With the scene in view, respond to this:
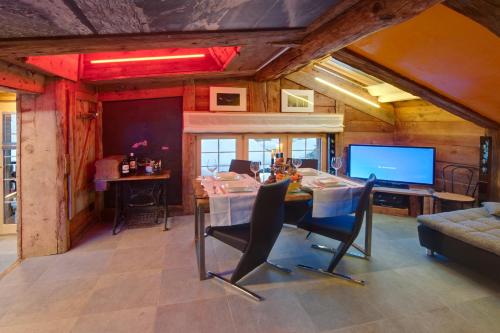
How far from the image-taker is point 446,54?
9.00 feet

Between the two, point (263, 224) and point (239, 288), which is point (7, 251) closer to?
point (239, 288)

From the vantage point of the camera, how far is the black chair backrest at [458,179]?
4.17m

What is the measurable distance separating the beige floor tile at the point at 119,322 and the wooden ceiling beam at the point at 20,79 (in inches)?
81.3

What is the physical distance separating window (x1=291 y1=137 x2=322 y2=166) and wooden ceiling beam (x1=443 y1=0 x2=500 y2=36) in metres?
3.18

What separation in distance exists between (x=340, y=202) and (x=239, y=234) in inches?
39.7

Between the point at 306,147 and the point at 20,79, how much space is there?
3989 millimetres

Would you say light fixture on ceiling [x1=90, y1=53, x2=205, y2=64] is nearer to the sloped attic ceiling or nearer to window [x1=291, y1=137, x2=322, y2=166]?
the sloped attic ceiling

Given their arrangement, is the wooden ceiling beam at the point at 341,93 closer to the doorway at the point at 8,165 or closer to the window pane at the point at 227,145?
the window pane at the point at 227,145

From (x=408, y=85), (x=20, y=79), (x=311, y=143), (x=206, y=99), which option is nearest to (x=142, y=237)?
(x=20, y=79)

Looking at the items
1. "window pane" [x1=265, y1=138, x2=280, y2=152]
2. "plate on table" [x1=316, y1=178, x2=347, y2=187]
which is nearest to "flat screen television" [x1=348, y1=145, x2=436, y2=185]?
"window pane" [x1=265, y1=138, x2=280, y2=152]

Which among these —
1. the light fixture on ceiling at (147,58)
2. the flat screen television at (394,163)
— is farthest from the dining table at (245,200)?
the flat screen television at (394,163)

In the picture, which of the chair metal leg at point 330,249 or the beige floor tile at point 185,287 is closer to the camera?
the beige floor tile at point 185,287

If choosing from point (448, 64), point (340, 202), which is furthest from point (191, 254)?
point (448, 64)

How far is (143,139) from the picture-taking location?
451cm
